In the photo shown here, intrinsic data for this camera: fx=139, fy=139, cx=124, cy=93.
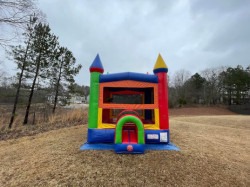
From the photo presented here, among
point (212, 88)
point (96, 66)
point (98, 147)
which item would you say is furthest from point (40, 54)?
point (212, 88)

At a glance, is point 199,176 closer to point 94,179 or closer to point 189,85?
point 94,179

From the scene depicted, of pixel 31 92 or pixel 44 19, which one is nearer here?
pixel 44 19

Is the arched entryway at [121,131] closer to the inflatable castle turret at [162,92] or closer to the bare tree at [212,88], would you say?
the inflatable castle turret at [162,92]

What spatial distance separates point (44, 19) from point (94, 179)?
4.88 metres

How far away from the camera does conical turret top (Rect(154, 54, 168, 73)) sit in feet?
13.4

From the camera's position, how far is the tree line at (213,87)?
27.8 m

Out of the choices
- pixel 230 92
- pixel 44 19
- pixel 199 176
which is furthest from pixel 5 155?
pixel 230 92

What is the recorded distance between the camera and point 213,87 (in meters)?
30.6

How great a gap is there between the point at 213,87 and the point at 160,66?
106 feet

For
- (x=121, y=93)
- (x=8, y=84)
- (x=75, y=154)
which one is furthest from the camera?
(x=8, y=84)

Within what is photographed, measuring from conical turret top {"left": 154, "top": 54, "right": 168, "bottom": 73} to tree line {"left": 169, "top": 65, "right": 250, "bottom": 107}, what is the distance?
23.2 meters

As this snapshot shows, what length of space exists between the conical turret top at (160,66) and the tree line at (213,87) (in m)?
23.2

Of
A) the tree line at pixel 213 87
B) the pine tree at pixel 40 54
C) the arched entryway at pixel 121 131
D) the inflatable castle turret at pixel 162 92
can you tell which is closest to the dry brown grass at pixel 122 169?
the arched entryway at pixel 121 131

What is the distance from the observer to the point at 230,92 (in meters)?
29.5
